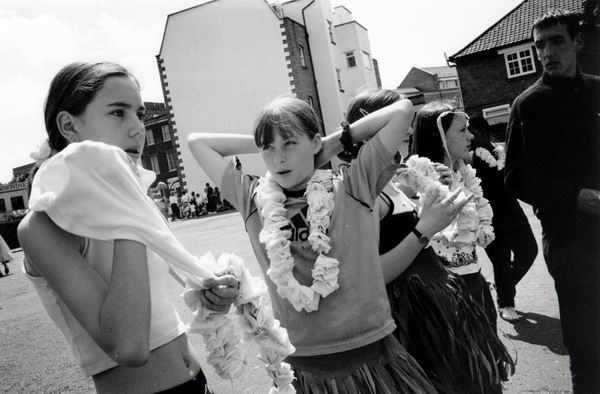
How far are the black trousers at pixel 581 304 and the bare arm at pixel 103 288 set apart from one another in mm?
2515

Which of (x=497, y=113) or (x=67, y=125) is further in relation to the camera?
(x=497, y=113)

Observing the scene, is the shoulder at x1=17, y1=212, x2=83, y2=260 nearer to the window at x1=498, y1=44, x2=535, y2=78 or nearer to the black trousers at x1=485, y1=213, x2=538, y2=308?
the black trousers at x1=485, y1=213, x2=538, y2=308

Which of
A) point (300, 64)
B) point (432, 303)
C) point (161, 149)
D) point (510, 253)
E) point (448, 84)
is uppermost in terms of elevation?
point (448, 84)

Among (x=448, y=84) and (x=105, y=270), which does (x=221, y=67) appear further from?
(x=448, y=84)

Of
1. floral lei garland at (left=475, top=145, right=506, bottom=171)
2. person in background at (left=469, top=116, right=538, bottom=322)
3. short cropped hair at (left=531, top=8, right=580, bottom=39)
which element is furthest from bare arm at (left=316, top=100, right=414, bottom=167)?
floral lei garland at (left=475, top=145, right=506, bottom=171)

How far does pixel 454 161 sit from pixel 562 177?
2.47 feet

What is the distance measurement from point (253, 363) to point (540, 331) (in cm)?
255

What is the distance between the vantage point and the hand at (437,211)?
2137mm

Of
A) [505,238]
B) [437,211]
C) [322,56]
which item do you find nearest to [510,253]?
[505,238]

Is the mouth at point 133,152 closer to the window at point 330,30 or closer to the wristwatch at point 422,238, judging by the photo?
the wristwatch at point 422,238

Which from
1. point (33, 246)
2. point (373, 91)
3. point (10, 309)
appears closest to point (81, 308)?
point (33, 246)

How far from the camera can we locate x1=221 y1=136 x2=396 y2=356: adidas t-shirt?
1.84 m

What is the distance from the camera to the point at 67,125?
1462mm

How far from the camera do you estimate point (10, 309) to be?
866cm
